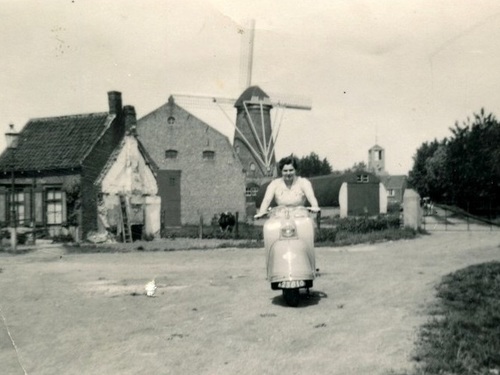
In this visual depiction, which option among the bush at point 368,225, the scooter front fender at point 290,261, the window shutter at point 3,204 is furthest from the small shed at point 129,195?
the scooter front fender at point 290,261

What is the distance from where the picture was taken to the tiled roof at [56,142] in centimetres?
2436

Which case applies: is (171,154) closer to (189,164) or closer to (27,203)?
(189,164)

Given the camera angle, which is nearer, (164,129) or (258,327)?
(258,327)

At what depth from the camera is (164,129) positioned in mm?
37812

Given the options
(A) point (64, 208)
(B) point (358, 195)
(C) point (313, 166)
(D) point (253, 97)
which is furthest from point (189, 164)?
(C) point (313, 166)

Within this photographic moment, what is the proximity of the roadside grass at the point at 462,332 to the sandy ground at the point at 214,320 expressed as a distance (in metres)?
0.18

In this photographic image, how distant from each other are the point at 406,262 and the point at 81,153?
15.9 metres

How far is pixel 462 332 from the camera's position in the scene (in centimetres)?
555

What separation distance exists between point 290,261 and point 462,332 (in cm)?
233

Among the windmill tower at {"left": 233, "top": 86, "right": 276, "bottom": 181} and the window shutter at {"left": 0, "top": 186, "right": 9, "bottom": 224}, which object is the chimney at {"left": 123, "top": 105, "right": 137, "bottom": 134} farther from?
the windmill tower at {"left": 233, "top": 86, "right": 276, "bottom": 181}

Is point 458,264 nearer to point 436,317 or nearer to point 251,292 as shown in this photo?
point 251,292

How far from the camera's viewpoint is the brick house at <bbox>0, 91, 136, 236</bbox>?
23656mm

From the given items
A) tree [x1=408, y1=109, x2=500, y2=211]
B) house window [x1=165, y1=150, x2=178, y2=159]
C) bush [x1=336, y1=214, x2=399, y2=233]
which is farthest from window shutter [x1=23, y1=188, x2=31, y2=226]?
tree [x1=408, y1=109, x2=500, y2=211]

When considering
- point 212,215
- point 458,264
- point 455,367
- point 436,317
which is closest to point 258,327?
point 436,317
